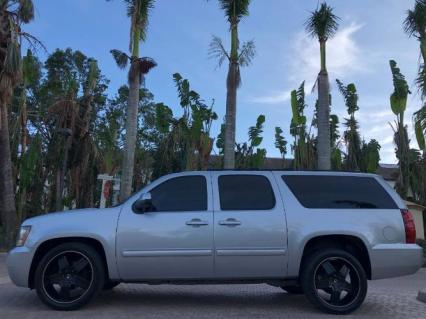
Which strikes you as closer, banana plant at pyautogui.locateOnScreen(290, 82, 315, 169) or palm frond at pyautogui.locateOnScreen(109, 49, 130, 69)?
palm frond at pyautogui.locateOnScreen(109, 49, 130, 69)

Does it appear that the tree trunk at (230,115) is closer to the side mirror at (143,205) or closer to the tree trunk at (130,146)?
the tree trunk at (130,146)

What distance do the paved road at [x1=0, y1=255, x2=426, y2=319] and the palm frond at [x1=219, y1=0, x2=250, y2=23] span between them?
1269 cm

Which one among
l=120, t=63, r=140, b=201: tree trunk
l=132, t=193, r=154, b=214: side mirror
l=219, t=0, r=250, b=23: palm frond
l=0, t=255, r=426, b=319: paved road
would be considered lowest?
l=0, t=255, r=426, b=319: paved road

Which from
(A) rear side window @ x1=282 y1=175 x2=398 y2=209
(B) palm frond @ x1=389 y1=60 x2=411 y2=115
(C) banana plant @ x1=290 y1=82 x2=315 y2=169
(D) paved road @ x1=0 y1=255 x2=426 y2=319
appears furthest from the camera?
(C) banana plant @ x1=290 y1=82 x2=315 y2=169

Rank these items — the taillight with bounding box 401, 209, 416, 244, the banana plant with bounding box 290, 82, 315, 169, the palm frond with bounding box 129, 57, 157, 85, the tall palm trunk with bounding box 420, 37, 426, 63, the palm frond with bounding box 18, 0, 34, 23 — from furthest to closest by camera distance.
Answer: the banana plant with bounding box 290, 82, 315, 169 < the palm frond with bounding box 18, 0, 34, 23 < the palm frond with bounding box 129, 57, 157, 85 < the tall palm trunk with bounding box 420, 37, 426, 63 < the taillight with bounding box 401, 209, 416, 244

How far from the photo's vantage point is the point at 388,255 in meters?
7.09

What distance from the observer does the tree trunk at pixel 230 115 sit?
19156mm

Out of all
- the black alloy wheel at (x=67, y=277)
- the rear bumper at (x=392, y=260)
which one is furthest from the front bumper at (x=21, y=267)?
the rear bumper at (x=392, y=260)

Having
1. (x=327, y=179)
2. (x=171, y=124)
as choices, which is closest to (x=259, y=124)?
(x=171, y=124)

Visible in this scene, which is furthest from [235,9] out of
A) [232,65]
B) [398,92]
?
[398,92]

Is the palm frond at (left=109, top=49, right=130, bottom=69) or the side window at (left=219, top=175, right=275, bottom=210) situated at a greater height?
the palm frond at (left=109, top=49, right=130, bottom=69)

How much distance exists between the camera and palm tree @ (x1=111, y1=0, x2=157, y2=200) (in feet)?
63.4

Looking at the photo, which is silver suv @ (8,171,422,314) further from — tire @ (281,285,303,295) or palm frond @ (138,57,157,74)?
palm frond @ (138,57,157,74)

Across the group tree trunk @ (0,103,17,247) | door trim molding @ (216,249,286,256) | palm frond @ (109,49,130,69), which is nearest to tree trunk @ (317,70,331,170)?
palm frond @ (109,49,130,69)
